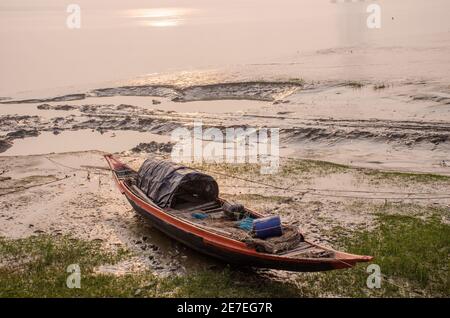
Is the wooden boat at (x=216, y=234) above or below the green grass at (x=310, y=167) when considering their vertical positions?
below

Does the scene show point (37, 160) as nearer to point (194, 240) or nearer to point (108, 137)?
point (108, 137)

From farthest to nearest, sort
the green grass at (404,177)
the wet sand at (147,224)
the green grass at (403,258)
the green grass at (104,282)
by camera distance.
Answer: the green grass at (404,177), the wet sand at (147,224), the green grass at (104,282), the green grass at (403,258)

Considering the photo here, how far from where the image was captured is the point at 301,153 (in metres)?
22.2

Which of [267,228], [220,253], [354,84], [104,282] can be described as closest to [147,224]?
[104,282]

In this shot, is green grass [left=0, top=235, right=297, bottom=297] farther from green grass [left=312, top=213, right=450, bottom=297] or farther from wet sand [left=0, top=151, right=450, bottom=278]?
green grass [left=312, top=213, right=450, bottom=297]

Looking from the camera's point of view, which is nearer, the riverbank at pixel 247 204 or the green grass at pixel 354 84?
the riverbank at pixel 247 204

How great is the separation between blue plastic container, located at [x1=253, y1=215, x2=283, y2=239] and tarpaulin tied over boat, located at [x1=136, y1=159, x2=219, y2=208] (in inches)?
139

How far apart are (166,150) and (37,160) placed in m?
6.01

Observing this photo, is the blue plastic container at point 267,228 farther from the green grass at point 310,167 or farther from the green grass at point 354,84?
the green grass at point 354,84

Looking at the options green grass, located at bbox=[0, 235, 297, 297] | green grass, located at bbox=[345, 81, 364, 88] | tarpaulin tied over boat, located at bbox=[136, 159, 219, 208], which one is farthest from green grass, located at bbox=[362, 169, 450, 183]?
green grass, located at bbox=[345, 81, 364, 88]

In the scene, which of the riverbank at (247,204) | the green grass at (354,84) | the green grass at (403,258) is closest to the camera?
the green grass at (403,258)

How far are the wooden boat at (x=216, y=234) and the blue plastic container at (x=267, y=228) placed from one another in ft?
0.93

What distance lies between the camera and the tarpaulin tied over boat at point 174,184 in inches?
578

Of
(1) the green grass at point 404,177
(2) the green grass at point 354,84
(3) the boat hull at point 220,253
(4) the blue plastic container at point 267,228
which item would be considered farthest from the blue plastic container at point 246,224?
(2) the green grass at point 354,84
